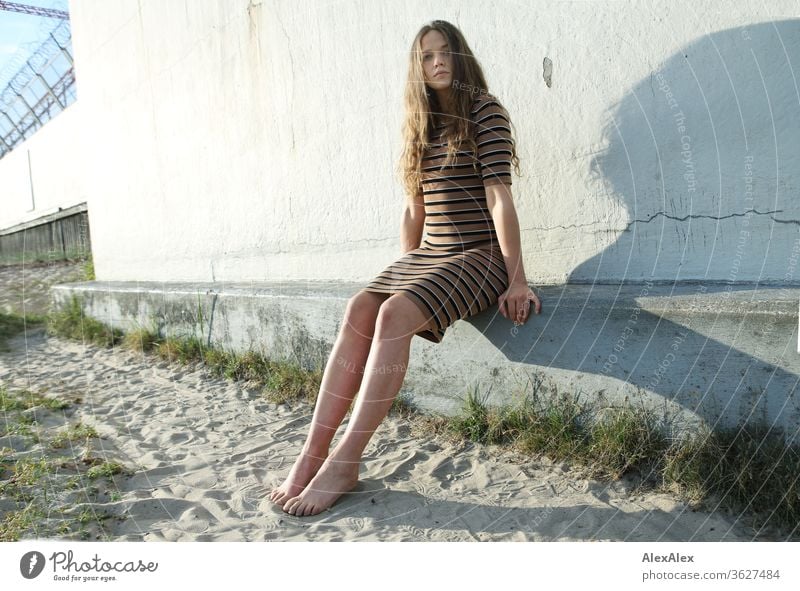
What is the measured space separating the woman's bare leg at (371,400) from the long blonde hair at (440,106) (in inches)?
21.6

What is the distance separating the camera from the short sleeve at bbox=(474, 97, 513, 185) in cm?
200

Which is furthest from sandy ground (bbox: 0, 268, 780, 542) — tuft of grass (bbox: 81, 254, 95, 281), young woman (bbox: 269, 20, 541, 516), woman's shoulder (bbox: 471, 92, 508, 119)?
tuft of grass (bbox: 81, 254, 95, 281)

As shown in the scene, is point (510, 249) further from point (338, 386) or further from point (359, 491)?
point (359, 491)

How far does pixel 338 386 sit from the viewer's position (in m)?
1.93

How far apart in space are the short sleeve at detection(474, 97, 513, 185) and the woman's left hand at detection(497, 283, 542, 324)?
325 mm

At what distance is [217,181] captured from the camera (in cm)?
373

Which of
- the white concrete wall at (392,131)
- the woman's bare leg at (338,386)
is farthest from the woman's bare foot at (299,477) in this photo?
the white concrete wall at (392,131)

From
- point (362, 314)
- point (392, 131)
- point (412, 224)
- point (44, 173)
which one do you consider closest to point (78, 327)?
point (44, 173)

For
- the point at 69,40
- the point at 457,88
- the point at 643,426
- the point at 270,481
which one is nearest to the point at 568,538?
the point at 643,426

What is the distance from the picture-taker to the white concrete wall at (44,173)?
561cm

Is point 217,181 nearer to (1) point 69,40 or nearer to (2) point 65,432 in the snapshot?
(2) point 65,432
